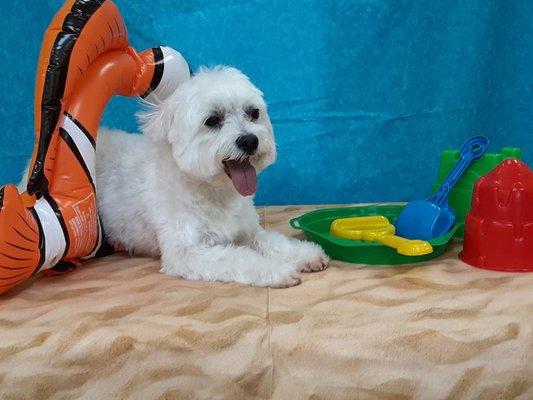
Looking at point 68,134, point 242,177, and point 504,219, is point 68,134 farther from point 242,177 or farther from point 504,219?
point 504,219

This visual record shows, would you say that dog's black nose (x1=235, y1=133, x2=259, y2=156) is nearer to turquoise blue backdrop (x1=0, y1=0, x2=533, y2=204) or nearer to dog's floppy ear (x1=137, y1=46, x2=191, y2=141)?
dog's floppy ear (x1=137, y1=46, x2=191, y2=141)

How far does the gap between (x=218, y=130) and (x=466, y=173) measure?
775 millimetres

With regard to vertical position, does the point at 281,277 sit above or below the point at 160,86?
below

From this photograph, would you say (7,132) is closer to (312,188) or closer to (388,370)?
(312,188)

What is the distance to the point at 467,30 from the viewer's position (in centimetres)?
228

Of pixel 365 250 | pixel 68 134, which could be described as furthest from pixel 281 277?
pixel 68 134

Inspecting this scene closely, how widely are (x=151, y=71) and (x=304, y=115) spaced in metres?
0.90

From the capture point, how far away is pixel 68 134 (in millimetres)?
1472

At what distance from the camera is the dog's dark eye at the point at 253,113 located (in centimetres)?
154

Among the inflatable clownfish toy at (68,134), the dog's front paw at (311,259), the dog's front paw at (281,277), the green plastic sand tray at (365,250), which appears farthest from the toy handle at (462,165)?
the inflatable clownfish toy at (68,134)

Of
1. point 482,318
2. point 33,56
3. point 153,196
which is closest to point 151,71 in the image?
point 153,196

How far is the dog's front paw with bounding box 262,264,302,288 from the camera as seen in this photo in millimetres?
1386

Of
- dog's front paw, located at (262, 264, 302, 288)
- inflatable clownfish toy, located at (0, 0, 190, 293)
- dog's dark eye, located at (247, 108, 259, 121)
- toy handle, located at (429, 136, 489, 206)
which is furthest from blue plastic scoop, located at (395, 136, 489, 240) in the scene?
inflatable clownfish toy, located at (0, 0, 190, 293)

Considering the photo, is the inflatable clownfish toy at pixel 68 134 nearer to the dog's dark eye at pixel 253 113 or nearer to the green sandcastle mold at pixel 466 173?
the dog's dark eye at pixel 253 113
